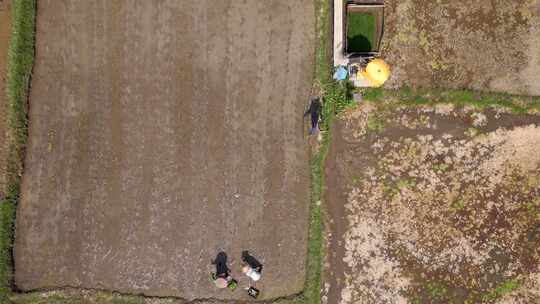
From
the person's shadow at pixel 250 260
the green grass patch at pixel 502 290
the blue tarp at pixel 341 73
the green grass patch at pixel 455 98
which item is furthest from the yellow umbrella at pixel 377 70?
the green grass patch at pixel 502 290

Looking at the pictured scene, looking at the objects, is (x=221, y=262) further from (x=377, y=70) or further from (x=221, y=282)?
(x=377, y=70)

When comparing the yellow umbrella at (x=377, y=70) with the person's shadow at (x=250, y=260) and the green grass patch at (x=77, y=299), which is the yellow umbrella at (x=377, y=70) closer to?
the person's shadow at (x=250, y=260)

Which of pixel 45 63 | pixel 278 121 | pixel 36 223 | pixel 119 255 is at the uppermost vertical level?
pixel 45 63

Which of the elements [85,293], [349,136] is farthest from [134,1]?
[85,293]

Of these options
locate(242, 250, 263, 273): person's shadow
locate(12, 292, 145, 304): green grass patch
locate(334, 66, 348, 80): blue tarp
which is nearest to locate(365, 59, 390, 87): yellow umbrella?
locate(334, 66, 348, 80): blue tarp

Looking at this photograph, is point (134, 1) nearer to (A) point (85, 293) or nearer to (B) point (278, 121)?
(B) point (278, 121)

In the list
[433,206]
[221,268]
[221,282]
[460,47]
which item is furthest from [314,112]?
[221,282]

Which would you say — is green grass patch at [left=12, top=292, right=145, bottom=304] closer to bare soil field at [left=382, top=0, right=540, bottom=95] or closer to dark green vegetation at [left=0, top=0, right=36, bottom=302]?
dark green vegetation at [left=0, top=0, right=36, bottom=302]
